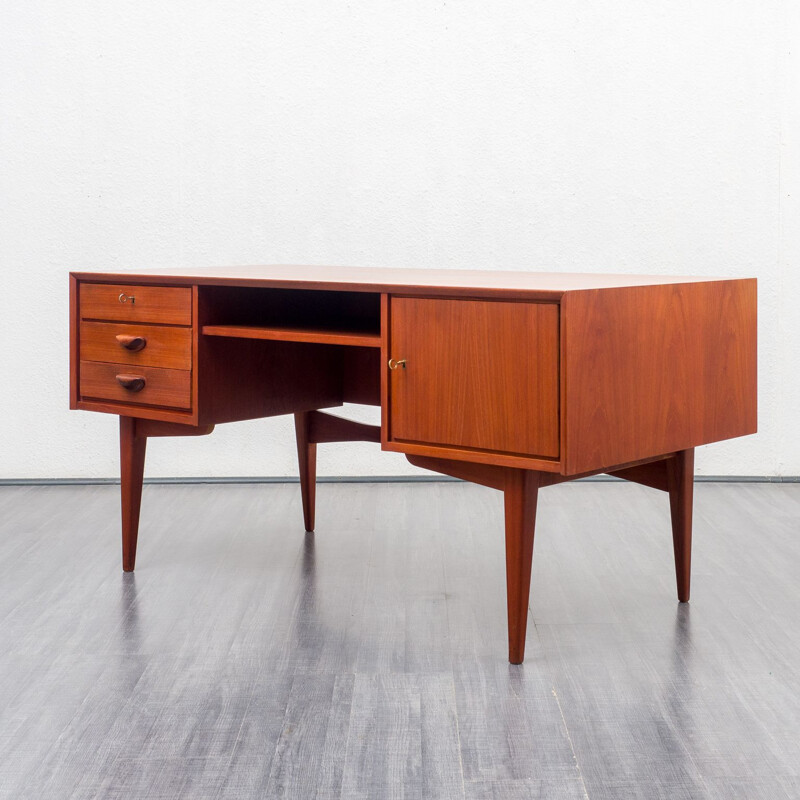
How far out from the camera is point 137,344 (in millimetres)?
2369

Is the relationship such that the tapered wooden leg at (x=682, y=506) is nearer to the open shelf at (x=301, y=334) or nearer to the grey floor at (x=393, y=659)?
the grey floor at (x=393, y=659)

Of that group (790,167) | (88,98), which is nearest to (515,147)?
(790,167)

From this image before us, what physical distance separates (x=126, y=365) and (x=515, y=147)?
1.70 meters

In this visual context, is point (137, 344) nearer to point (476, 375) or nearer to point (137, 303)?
point (137, 303)

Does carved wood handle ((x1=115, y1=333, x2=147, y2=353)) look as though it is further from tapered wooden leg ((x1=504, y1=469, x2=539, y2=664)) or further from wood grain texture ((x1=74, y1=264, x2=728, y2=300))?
tapered wooden leg ((x1=504, y1=469, x2=539, y2=664))

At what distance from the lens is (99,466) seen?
145 inches

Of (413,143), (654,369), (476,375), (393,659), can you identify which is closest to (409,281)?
(476,375)

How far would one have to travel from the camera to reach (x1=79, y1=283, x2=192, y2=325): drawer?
2305 millimetres

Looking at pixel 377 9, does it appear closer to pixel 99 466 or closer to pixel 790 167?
pixel 790 167

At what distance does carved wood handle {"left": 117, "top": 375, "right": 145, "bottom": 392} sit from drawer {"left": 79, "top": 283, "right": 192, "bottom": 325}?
0.42ft

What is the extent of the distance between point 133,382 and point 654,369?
1155mm

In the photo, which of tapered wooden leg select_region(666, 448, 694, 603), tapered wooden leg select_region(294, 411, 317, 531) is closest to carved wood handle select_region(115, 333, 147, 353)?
tapered wooden leg select_region(294, 411, 317, 531)

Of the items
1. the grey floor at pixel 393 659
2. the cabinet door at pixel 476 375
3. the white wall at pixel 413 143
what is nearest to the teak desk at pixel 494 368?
the cabinet door at pixel 476 375

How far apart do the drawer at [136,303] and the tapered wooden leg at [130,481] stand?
262 millimetres
